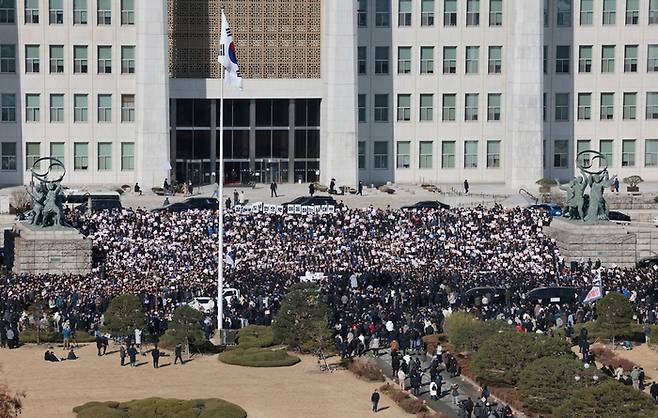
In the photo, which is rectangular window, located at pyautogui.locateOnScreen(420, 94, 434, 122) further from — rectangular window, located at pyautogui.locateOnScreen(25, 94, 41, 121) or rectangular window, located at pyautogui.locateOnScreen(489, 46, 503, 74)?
rectangular window, located at pyautogui.locateOnScreen(25, 94, 41, 121)

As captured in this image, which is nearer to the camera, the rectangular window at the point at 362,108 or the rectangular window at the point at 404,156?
the rectangular window at the point at 362,108

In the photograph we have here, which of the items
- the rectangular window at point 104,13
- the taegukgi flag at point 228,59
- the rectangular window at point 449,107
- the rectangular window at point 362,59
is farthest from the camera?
the rectangular window at point 449,107

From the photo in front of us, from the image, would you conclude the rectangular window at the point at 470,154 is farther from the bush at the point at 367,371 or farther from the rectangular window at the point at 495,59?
the bush at the point at 367,371

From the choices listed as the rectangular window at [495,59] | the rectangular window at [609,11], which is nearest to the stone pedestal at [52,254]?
the rectangular window at [495,59]

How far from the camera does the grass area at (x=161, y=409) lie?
69.0m

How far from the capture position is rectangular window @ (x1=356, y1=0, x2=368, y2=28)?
433ft

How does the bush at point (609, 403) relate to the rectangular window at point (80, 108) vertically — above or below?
below

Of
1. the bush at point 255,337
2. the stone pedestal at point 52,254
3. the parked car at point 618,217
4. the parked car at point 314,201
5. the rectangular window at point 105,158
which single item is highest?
the rectangular window at point 105,158

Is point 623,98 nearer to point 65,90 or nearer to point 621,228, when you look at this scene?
point 621,228

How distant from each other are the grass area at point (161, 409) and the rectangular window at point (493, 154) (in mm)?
66436

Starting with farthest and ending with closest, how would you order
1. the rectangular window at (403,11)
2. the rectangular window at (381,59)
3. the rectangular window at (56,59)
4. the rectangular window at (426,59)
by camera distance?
1. the rectangular window at (426,59)
2. the rectangular window at (381,59)
3. the rectangular window at (403,11)
4. the rectangular window at (56,59)

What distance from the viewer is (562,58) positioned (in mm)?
134750

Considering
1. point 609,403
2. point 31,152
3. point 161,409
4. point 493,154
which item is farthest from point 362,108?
point 609,403

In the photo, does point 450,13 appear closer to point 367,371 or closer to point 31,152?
point 31,152
